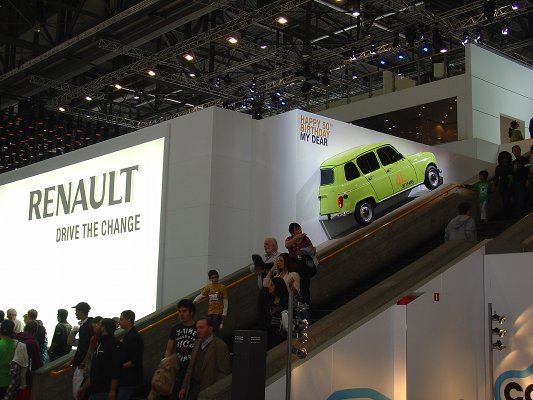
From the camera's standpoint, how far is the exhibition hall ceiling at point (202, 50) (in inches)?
750

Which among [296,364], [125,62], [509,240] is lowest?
[296,364]

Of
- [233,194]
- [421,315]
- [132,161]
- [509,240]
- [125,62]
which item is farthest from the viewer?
[125,62]

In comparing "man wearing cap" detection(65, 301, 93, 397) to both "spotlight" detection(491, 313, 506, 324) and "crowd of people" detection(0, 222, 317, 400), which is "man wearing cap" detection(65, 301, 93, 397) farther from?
"spotlight" detection(491, 313, 506, 324)

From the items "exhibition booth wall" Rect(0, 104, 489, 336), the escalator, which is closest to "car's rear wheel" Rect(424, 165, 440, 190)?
"exhibition booth wall" Rect(0, 104, 489, 336)

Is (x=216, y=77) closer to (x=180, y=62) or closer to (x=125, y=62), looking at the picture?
(x=180, y=62)

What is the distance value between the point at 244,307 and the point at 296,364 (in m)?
3.62

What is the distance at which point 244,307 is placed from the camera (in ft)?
38.2

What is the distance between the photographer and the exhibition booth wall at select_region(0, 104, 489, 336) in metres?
13.1

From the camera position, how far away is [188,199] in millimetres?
13328

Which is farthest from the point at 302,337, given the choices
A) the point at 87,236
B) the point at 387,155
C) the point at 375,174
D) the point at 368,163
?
the point at 87,236

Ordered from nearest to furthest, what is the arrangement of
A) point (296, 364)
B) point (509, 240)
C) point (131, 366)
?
point (131, 366) → point (296, 364) → point (509, 240)

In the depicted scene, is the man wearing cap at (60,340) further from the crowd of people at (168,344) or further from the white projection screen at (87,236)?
the white projection screen at (87,236)

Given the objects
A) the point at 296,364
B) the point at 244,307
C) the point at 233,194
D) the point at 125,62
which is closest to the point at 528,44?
the point at 125,62

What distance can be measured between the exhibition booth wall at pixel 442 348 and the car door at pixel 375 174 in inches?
166
